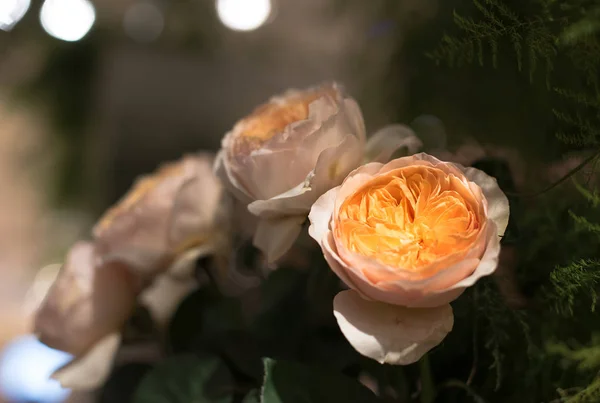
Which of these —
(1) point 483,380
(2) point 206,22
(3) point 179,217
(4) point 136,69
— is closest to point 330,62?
(2) point 206,22

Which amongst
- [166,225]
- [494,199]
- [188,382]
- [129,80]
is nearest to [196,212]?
[166,225]

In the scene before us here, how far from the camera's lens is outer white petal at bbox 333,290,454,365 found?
24 cm

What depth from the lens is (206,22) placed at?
921 mm

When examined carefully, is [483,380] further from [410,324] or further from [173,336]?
[173,336]

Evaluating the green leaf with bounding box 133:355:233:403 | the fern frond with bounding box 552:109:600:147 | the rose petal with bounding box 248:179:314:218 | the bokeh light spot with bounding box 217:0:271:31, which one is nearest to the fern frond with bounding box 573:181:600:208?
the fern frond with bounding box 552:109:600:147

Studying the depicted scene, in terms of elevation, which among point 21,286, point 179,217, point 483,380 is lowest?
point 21,286

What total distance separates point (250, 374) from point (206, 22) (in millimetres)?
700

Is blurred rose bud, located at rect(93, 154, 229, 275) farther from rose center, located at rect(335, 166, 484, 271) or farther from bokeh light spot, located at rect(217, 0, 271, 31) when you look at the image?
bokeh light spot, located at rect(217, 0, 271, 31)

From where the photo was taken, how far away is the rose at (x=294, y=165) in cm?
28

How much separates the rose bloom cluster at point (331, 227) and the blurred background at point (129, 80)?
238 millimetres

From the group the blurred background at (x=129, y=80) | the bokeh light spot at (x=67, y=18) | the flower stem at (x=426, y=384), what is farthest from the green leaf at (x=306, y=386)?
the bokeh light spot at (x=67, y=18)

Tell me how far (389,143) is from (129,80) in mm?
650

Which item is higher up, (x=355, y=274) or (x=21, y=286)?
(x=355, y=274)

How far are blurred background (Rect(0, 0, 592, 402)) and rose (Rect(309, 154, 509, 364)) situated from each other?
12.7 inches
